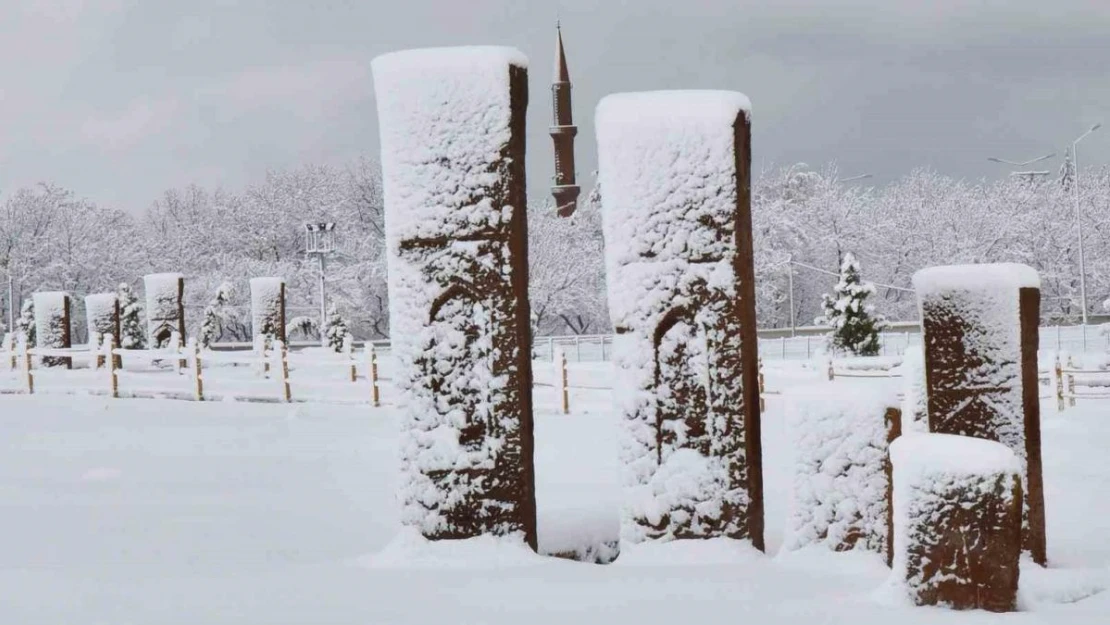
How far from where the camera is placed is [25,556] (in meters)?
6.86

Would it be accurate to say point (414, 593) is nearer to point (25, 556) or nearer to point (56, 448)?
point (25, 556)

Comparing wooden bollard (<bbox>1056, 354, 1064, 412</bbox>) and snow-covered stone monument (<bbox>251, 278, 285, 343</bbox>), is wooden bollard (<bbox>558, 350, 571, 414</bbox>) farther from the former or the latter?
snow-covered stone monument (<bbox>251, 278, 285, 343</bbox>)

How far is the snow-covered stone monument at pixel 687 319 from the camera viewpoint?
19.8 ft

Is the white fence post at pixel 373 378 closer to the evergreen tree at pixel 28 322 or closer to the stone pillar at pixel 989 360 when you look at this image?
the stone pillar at pixel 989 360

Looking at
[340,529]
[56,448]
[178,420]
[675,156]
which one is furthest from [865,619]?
[178,420]

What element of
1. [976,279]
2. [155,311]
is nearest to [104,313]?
[155,311]

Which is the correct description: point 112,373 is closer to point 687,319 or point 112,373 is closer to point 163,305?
point 163,305

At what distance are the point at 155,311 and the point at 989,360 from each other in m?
21.7

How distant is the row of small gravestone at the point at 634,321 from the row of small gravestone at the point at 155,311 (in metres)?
19.0

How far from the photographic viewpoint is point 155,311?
2525 cm

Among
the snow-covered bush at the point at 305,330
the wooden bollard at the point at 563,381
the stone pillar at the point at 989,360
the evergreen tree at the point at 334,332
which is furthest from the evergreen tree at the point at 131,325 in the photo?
the stone pillar at the point at 989,360

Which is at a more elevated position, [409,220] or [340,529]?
[409,220]

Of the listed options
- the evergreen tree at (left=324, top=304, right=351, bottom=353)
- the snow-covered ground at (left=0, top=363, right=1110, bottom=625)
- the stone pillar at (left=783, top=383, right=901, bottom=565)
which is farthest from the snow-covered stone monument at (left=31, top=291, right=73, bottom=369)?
the stone pillar at (left=783, top=383, right=901, bottom=565)

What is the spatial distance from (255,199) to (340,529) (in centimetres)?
5136
